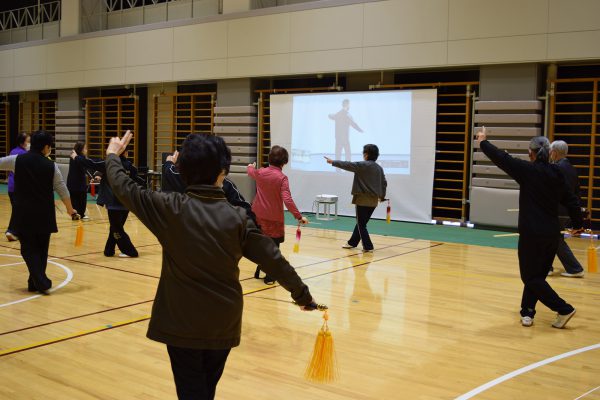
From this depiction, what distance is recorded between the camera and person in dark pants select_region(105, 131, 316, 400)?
2344 mm

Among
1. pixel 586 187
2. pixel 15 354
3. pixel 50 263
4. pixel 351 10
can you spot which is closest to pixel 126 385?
pixel 15 354

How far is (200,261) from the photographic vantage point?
A: 233 centimetres

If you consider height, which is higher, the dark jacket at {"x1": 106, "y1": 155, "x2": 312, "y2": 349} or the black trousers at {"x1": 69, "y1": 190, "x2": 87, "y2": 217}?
the dark jacket at {"x1": 106, "y1": 155, "x2": 312, "y2": 349}

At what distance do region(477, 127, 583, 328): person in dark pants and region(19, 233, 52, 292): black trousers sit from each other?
4.12 metres

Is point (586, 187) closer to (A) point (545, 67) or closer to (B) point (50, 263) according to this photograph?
(A) point (545, 67)

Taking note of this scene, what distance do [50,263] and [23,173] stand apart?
2.38 meters

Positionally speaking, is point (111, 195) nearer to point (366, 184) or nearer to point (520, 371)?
point (366, 184)

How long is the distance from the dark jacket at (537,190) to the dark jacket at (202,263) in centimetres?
317

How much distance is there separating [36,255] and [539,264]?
455 cm

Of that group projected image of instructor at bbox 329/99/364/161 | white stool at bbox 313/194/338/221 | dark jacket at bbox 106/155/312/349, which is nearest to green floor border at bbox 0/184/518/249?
white stool at bbox 313/194/338/221

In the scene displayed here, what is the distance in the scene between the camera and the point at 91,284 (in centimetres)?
649

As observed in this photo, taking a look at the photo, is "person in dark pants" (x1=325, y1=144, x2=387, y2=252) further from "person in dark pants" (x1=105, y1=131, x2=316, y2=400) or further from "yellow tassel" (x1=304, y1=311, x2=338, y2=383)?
"person in dark pants" (x1=105, y1=131, x2=316, y2=400)

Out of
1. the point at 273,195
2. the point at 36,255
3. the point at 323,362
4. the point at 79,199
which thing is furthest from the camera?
the point at 79,199

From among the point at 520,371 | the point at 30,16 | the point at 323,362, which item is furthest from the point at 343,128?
the point at 30,16
